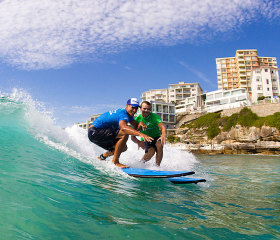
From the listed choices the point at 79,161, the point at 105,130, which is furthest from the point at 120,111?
the point at 79,161

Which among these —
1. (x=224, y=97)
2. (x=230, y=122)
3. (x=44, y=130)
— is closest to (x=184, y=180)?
(x=44, y=130)

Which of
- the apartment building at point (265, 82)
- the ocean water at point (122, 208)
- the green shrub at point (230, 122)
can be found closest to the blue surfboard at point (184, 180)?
the ocean water at point (122, 208)

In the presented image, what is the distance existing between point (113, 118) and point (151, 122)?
1260 millimetres

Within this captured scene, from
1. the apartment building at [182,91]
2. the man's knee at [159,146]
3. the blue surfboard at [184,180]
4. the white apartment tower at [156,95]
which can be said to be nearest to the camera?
the blue surfboard at [184,180]

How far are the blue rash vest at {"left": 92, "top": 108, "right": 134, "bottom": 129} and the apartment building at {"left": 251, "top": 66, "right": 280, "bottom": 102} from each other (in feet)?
242

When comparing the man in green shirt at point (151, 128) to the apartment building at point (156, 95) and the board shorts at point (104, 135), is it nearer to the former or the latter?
the board shorts at point (104, 135)

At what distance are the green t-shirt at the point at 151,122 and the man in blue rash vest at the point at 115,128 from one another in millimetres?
358

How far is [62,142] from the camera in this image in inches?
328

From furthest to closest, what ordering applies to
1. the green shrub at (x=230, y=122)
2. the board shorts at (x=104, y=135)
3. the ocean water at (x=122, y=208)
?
the green shrub at (x=230, y=122) < the board shorts at (x=104, y=135) < the ocean water at (x=122, y=208)

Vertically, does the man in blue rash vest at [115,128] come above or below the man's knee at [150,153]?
above

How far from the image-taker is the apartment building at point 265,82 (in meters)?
69.2

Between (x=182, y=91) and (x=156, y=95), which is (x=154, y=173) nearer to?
(x=182, y=91)

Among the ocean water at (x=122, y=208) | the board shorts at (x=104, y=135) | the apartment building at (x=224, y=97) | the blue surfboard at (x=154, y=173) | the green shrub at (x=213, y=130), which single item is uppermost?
the apartment building at (x=224, y=97)

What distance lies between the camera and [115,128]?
5.80m
